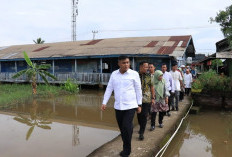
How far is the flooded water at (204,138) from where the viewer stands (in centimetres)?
445

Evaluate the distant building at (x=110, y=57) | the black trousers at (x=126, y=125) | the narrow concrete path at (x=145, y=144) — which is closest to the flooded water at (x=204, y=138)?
the narrow concrete path at (x=145, y=144)

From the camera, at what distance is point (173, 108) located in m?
7.05

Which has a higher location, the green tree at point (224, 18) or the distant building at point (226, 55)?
the green tree at point (224, 18)

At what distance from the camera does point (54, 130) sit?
566cm

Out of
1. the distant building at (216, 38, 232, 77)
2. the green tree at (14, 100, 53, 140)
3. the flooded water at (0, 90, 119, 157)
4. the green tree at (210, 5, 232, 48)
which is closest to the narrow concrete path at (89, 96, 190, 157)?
the flooded water at (0, 90, 119, 157)

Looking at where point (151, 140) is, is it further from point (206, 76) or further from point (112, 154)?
point (206, 76)

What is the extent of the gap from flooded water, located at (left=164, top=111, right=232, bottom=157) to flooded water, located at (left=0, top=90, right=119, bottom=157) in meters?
1.50

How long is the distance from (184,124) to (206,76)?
329cm

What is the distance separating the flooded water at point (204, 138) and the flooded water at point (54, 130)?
1.50 meters

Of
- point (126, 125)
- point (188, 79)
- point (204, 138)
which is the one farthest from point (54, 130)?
point (188, 79)

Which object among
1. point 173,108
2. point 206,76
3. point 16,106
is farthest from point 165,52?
point 16,106

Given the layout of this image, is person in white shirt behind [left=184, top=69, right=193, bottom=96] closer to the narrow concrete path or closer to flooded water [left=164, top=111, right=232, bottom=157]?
flooded water [left=164, top=111, right=232, bottom=157]

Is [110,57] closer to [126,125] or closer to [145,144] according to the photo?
[145,144]

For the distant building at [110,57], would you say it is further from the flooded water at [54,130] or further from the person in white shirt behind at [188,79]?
the flooded water at [54,130]
